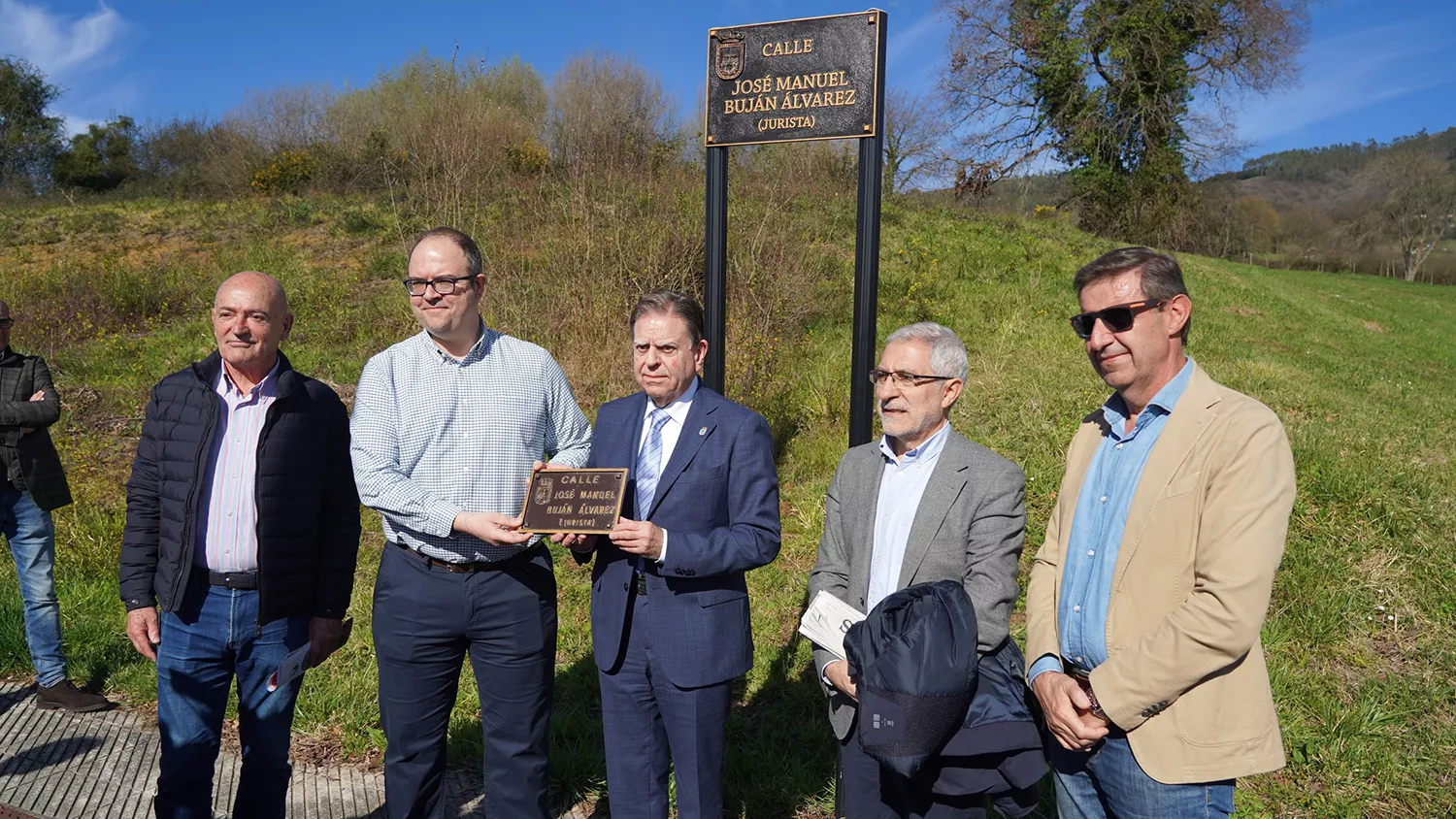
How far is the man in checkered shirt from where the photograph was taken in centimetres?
294

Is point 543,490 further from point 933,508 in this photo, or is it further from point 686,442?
point 933,508

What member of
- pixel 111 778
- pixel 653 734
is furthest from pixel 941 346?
pixel 111 778

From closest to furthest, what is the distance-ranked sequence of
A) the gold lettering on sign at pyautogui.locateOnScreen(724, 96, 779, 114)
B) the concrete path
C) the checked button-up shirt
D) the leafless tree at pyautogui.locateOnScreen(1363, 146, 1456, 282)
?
the checked button-up shirt < the concrete path < the gold lettering on sign at pyautogui.locateOnScreen(724, 96, 779, 114) < the leafless tree at pyautogui.locateOnScreen(1363, 146, 1456, 282)

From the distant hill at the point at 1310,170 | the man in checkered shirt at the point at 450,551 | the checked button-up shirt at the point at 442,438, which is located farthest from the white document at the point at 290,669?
the distant hill at the point at 1310,170

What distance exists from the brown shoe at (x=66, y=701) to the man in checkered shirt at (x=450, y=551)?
2.71 metres

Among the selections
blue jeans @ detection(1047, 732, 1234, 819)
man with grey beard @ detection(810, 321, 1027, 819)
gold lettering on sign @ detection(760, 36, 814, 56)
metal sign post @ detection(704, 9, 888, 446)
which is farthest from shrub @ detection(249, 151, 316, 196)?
blue jeans @ detection(1047, 732, 1234, 819)

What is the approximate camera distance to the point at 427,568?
2.96 metres

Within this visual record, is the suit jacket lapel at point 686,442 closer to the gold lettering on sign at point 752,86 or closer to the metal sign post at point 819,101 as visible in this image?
the metal sign post at point 819,101

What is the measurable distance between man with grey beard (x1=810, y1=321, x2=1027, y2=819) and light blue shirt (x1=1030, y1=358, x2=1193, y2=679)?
22cm

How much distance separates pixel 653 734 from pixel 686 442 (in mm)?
1010

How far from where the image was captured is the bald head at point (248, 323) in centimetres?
294

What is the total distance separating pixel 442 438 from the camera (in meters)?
2.98

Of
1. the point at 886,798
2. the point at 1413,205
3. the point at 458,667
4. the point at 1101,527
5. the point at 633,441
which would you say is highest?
the point at 1413,205

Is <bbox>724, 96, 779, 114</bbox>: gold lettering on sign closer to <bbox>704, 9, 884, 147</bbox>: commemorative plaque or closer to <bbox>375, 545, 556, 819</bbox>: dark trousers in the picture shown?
<bbox>704, 9, 884, 147</bbox>: commemorative plaque
